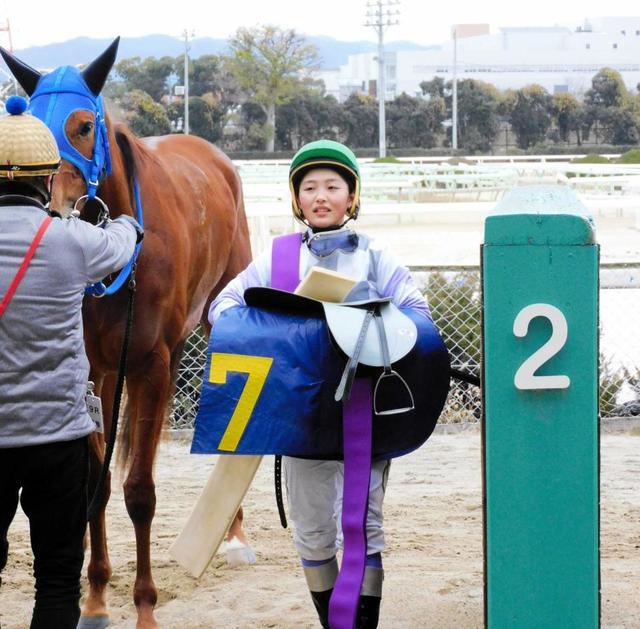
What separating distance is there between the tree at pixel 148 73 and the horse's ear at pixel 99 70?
54087 millimetres

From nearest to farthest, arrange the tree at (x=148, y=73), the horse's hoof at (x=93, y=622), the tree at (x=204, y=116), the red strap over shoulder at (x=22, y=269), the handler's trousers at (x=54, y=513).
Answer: the red strap over shoulder at (x=22, y=269)
the handler's trousers at (x=54, y=513)
the horse's hoof at (x=93, y=622)
the tree at (x=204, y=116)
the tree at (x=148, y=73)

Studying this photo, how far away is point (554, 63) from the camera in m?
103

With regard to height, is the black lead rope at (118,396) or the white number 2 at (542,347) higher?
the white number 2 at (542,347)

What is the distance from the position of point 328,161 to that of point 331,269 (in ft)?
1.04

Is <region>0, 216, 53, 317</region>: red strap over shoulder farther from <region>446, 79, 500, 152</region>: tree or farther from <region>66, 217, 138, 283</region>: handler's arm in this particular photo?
<region>446, 79, 500, 152</region>: tree

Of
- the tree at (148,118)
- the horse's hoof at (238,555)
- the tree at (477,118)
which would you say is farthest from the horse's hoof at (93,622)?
the tree at (477,118)

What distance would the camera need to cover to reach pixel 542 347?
8.75 ft

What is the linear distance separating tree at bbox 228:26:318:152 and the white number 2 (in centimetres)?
5194

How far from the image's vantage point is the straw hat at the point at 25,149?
2.91m

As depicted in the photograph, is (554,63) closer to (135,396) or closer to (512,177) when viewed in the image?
(512,177)

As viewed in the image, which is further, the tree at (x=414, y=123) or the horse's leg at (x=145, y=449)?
the tree at (x=414, y=123)

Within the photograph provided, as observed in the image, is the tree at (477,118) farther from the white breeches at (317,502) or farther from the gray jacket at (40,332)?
the gray jacket at (40,332)

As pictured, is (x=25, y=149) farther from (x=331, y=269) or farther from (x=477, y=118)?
(x=477, y=118)

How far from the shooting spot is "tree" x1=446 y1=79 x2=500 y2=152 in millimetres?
56950
